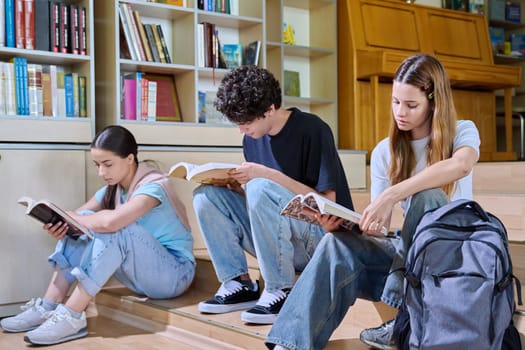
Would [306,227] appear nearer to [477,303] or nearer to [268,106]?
[268,106]

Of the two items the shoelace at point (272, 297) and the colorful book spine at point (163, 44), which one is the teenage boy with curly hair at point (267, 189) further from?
the colorful book spine at point (163, 44)

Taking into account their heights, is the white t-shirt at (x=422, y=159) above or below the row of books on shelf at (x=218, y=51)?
below

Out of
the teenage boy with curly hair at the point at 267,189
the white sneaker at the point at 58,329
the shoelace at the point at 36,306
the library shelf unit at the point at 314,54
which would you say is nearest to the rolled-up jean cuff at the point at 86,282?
the white sneaker at the point at 58,329

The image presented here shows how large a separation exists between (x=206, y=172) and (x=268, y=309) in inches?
17.9

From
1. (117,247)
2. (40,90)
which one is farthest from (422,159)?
(40,90)

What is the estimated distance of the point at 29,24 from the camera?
9.86ft

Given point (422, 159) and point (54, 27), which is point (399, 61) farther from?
point (422, 159)

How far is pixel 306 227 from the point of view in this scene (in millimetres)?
2082

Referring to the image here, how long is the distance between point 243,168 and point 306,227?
26 centimetres

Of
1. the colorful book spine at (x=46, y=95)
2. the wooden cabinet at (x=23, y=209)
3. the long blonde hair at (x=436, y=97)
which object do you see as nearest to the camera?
the long blonde hair at (x=436, y=97)

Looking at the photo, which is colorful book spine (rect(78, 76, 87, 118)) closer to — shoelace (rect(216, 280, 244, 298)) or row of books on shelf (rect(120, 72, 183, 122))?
row of books on shelf (rect(120, 72, 183, 122))

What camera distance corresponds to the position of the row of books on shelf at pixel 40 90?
9.64 ft

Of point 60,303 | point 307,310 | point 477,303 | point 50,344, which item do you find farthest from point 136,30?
point 477,303

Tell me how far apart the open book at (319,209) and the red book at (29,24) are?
1.78m
